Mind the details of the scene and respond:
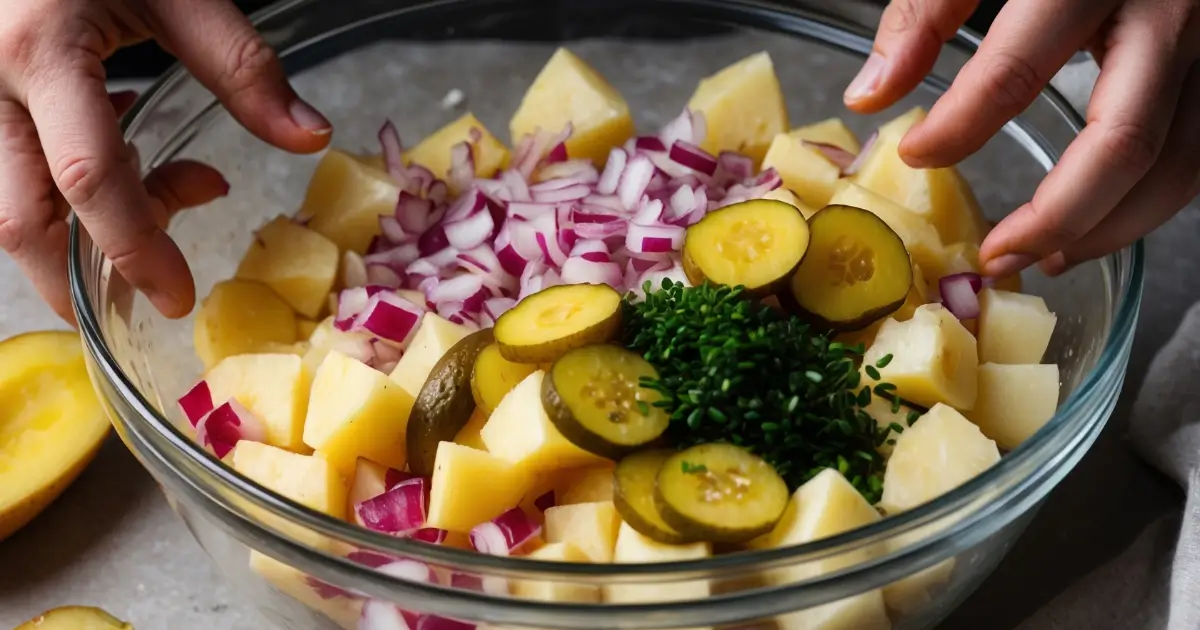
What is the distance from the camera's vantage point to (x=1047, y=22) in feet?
3.83

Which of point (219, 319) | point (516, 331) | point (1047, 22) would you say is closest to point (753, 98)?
point (1047, 22)

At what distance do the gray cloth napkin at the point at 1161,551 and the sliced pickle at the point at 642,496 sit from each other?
55 cm

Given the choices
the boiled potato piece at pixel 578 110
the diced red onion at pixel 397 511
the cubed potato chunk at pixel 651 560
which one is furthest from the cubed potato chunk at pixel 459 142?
the cubed potato chunk at pixel 651 560

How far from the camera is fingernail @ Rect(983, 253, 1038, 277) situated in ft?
4.22

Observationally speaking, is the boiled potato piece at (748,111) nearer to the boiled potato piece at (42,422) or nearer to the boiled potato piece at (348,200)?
the boiled potato piece at (348,200)

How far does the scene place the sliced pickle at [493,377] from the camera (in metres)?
1.20

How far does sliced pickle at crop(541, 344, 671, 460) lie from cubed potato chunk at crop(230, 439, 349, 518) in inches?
10.5

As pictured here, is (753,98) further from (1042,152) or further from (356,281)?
(356,281)

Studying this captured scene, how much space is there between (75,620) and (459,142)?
32.4 inches

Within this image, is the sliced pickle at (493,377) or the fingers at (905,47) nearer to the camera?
the sliced pickle at (493,377)

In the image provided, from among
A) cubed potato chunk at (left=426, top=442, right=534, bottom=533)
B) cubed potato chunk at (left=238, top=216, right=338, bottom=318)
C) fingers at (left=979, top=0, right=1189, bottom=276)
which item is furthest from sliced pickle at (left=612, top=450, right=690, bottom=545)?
cubed potato chunk at (left=238, top=216, right=338, bottom=318)

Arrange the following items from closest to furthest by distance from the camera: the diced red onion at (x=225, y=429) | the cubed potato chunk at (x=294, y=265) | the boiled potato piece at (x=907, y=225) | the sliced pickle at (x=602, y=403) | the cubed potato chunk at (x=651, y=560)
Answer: the cubed potato chunk at (x=651, y=560) < the sliced pickle at (x=602, y=403) < the diced red onion at (x=225, y=429) < the boiled potato piece at (x=907, y=225) < the cubed potato chunk at (x=294, y=265)

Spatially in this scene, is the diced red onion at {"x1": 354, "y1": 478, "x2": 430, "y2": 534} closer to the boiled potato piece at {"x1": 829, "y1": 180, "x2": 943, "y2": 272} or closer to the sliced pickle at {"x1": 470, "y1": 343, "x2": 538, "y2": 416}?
the sliced pickle at {"x1": 470, "y1": 343, "x2": 538, "y2": 416}

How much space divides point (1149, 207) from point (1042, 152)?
357mm
